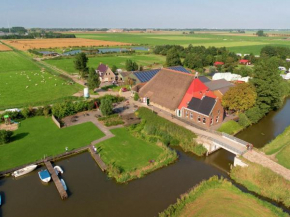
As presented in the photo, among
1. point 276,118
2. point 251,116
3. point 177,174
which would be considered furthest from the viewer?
point 276,118

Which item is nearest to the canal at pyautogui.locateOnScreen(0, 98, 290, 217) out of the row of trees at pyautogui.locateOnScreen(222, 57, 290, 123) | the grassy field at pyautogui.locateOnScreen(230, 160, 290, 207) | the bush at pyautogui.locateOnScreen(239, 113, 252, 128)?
the grassy field at pyautogui.locateOnScreen(230, 160, 290, 207)

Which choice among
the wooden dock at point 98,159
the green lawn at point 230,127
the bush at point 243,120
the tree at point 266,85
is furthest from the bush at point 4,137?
the tree at point 266,85

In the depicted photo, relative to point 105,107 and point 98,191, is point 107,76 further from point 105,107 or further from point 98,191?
point 98,191

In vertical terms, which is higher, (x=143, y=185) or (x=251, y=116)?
(x=251, y=116)

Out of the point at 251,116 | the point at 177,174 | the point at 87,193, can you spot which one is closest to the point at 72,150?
the point at 87,193

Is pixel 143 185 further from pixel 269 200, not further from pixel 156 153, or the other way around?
pixel 269 200

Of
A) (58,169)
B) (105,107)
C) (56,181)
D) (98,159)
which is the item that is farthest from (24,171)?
(105,107)
